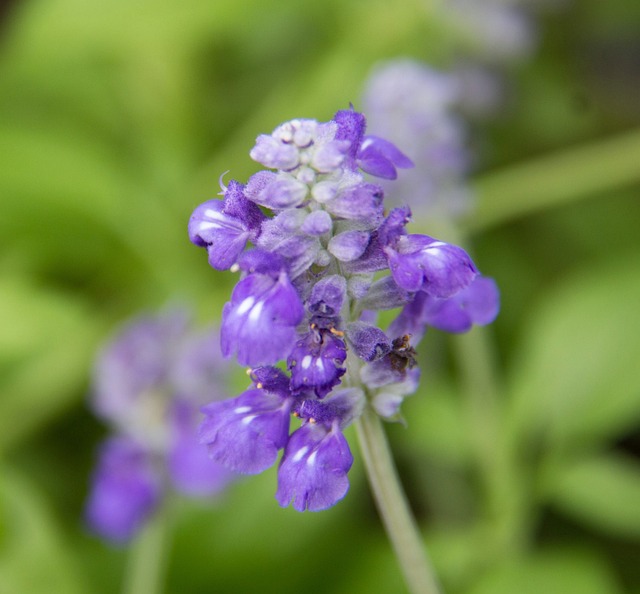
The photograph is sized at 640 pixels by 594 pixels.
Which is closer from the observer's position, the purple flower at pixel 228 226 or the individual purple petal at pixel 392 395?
the purple flower at pixel 228 226

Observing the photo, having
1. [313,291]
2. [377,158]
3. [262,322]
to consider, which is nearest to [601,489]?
[377,158]

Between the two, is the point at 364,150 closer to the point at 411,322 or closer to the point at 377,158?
the point at 377,158

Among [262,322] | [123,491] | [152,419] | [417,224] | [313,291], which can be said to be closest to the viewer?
[262,322]

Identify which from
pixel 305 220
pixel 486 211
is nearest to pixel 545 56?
pixel 486 211

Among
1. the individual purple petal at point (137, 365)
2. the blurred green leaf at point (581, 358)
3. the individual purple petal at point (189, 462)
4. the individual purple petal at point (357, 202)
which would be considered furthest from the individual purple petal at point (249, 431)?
the blurred green leaf at point (581, 358)

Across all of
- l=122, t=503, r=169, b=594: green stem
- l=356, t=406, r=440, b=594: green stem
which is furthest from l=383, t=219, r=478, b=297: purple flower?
l=122, t=503, r=169, b=594: green stem

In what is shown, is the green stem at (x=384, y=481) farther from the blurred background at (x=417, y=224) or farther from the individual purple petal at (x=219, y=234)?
the blurred background at (x=417, y=224)
